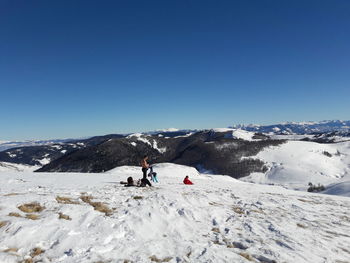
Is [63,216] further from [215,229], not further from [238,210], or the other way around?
[238,210]

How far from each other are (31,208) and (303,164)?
575 feet

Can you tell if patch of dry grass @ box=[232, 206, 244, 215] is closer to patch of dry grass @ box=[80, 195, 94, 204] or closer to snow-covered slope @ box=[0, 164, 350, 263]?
snow-covered slope @ box=[0, 164, 350, 263]

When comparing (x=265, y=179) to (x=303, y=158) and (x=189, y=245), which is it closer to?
(x=303, y=158)

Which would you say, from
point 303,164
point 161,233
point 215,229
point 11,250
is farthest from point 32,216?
point 303,164

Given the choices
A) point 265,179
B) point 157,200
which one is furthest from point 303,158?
point 157,200

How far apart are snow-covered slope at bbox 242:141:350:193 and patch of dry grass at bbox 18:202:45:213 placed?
422 feet

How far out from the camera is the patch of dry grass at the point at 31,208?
10.2m

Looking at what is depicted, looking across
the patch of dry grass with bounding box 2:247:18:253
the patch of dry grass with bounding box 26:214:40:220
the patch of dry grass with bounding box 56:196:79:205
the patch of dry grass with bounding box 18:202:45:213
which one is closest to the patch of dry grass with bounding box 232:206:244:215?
the patch of dry grass with bounding box 56:196:79:205

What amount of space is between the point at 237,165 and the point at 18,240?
541ft

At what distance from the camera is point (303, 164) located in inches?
6147

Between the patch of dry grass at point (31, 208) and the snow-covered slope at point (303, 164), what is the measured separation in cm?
12849

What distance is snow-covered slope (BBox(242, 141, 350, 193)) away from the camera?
133875 mm

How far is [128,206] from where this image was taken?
11836 millimetres

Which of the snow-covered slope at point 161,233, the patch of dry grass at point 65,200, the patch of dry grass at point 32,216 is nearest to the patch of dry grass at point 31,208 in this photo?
the snow-covered slope at point 161,233
